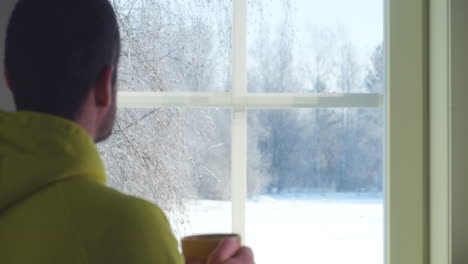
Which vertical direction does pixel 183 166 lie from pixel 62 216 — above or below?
below

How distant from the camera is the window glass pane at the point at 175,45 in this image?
9.31ft

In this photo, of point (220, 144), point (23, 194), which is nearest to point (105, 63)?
point (23, 194)

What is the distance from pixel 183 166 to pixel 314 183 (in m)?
0.55

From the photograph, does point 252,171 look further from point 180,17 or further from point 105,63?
point 105,63

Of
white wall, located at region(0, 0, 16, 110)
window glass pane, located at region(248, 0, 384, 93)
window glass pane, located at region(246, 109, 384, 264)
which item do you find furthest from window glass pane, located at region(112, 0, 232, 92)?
white wall, located at region(0, 0, 16, 110)

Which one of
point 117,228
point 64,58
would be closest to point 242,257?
point 117,228

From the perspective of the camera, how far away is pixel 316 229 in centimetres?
Answer: 278

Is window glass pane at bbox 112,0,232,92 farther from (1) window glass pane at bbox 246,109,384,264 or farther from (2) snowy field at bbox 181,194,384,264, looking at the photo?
(2) snowy field at bbox 181,194,384,264

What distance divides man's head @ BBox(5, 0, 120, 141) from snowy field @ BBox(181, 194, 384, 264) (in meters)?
2.01

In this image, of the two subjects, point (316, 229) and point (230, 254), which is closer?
point (230, 254)

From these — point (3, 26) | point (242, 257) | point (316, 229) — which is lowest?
point (316, 229)

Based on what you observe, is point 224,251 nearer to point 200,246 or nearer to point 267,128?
point 200,246
